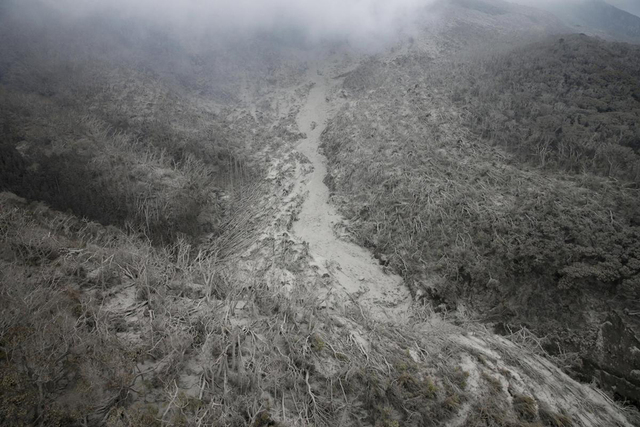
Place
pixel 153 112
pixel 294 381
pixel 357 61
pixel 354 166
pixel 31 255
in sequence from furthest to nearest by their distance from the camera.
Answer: pixel 357 61 → pixel 153 112 → pixel 354 166 → pixel 31 255 → pixel 294 381

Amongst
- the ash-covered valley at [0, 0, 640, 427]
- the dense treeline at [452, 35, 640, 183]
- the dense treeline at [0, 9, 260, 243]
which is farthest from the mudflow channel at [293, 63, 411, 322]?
the dense treeline at [452, 35, 640, 183]

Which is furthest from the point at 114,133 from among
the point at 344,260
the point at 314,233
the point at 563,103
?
the point at 563,103

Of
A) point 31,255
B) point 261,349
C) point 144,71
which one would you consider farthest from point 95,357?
point 144,71

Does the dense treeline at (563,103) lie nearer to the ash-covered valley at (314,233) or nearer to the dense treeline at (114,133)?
the ash-covered valley at (314,233)

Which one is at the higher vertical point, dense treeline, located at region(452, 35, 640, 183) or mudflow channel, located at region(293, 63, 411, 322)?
dense treeline, located at region(452, 35, 640, 183)

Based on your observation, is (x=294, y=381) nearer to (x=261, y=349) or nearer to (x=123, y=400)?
(x=261, y=349)

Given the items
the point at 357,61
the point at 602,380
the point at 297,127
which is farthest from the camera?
the point at 357,61

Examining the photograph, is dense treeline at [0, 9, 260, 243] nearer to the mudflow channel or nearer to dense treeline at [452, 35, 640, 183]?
the mudflow channel

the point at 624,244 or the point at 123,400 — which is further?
the point at 624,244
